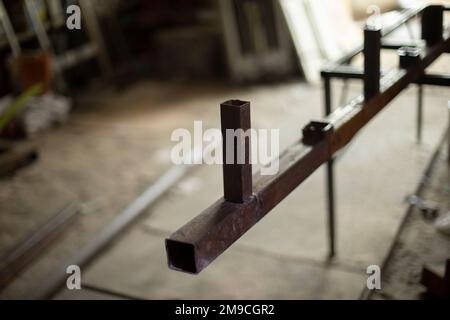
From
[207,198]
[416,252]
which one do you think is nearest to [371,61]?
[416,252]

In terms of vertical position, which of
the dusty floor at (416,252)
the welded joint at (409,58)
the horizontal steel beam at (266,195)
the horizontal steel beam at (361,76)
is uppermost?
the welded joint at (409,58)

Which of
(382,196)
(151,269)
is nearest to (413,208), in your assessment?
(382,196)

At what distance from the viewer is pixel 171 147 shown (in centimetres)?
501

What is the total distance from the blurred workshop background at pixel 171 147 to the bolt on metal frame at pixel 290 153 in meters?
0.44

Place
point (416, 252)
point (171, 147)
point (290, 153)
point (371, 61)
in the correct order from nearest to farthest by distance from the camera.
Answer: point (290, 153)
point (371, 61)
point (416, 252)
point (171, 147)

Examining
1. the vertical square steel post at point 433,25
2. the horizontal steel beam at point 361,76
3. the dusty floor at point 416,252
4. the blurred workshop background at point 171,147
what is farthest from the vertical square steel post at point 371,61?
the dusty floor at point 416,252

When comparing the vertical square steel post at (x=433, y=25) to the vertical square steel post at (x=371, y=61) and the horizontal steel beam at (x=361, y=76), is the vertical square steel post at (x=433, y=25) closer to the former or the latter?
the horizontal steel beam at (x=361, y=76)

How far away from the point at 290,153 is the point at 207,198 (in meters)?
2.29

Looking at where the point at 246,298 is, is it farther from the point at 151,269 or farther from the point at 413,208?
the point at 413,208

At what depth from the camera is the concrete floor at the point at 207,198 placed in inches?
123

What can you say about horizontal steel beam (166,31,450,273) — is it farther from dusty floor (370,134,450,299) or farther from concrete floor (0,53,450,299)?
concrete floor (0,53,450,299)

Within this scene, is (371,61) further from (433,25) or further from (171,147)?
(171,147)

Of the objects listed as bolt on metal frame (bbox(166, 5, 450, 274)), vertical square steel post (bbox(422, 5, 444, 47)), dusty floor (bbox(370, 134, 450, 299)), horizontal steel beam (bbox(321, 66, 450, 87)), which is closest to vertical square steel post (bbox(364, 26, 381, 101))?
bolt on metal frame (bbox(166, 5, 450, 274))

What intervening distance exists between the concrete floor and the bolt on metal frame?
1057 mm
